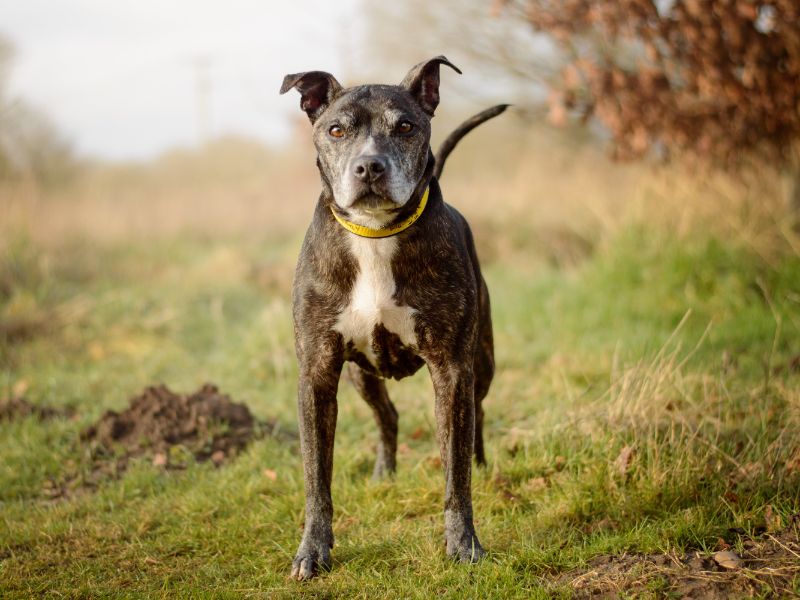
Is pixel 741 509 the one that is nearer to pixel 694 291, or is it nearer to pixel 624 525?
pixel 624 525

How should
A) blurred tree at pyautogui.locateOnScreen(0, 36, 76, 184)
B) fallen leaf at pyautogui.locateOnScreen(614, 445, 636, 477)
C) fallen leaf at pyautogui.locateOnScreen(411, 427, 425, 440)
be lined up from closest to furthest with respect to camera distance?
fallen leaf at pyautogui.locateOnScreen(614, 445, 636, 477)
fallen leaf at pyautogui.locateOnScreen(411, 427, 425, 440)
blurred tree at pyautogui.locateOnScreen(0, 36, 76, 184)

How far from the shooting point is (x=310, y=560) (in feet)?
11.3

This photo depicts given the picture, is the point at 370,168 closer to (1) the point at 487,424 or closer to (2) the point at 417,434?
(2) the point at 417,434

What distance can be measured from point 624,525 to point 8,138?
1508cm

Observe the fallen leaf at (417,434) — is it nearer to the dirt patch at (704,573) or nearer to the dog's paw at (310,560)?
the dog's paw at (310,560)

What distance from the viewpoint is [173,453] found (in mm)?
5000

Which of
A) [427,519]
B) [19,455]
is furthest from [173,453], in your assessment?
[427,519]

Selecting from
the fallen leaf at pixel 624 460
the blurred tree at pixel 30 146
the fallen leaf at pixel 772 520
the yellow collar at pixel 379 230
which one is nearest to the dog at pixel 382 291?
the yellow collar at pixel 379 230

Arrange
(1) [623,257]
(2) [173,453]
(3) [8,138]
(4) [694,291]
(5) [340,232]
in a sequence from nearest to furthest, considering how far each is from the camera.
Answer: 1. (5) [340,232]
2. (2) [173,453]
3. (4) [694,291]
4. (1) [623,257]
5. (3) [8,138]

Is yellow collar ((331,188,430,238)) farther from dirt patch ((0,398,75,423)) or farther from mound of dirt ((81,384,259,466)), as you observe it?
dirt patch ((0,398,75,423))

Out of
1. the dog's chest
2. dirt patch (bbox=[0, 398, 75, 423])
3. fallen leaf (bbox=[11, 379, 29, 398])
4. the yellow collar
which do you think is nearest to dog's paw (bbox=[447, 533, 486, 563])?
the dog's chest

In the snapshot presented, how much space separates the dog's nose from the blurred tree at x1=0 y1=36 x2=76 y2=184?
1242 cm

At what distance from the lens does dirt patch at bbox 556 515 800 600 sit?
2.95 metres

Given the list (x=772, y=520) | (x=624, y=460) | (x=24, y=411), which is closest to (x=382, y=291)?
(x=624, y=460)
